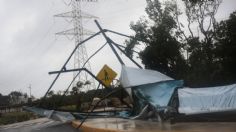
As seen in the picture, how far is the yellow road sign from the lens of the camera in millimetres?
17391

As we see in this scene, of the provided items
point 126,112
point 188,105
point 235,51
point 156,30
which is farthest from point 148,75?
point 156,30

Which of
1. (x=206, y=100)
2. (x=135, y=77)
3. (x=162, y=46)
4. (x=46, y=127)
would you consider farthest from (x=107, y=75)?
(x=162, y=46)

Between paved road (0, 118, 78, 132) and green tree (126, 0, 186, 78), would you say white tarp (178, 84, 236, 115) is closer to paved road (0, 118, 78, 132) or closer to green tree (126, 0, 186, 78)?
paved road (0, 118, 78, 132)

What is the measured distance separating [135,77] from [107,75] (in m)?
4.01

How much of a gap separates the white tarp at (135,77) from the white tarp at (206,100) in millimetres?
2240

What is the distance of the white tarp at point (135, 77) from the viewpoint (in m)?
13.3

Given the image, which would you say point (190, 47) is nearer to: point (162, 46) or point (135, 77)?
point (162, 46)

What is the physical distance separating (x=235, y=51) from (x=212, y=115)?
21.0 metres

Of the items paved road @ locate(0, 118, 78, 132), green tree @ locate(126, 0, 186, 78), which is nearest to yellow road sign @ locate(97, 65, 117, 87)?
paved road @ locate(0, 118, 78, 132)

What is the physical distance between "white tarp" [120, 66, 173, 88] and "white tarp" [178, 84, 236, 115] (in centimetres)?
224

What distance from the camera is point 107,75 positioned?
1739 cm

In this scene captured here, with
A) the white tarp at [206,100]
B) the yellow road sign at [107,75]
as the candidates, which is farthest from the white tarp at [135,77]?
the yellow road sign at [107,75]

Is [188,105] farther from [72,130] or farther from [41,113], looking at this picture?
[41,113]

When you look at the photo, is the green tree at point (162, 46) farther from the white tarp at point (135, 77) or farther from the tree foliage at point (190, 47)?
the white tarp at point (135, 77)
